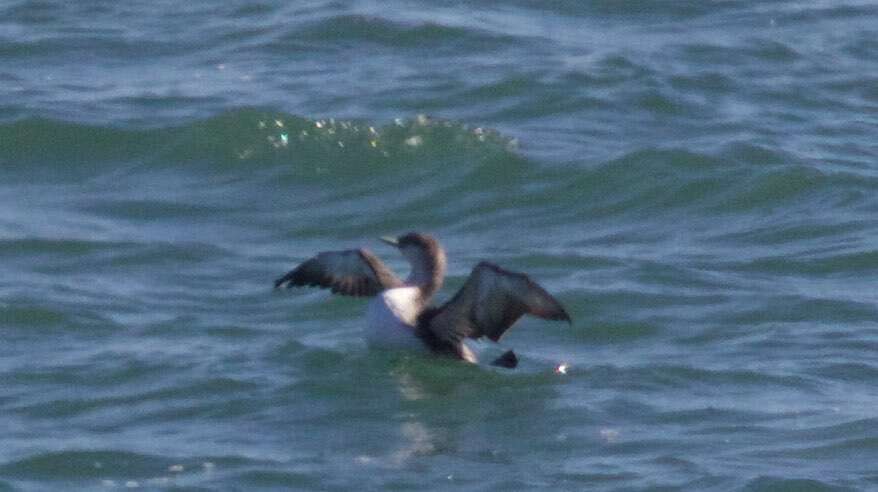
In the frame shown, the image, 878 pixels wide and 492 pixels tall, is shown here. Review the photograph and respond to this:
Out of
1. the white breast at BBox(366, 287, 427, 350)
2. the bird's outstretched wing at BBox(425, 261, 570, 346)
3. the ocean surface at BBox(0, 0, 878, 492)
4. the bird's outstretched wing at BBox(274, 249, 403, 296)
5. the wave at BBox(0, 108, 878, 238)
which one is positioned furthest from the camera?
the wave at BBox(0, 108, 878, 238)

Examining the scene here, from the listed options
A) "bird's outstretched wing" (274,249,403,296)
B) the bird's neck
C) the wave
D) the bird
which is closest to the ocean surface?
the wave

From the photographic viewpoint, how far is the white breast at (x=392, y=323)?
976 centimetres

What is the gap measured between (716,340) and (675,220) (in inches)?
98.6

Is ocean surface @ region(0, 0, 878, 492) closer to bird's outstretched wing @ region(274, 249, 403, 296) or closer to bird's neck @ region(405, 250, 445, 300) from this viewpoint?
bird's outstretched wing @ region(274, 249, 403, 296)

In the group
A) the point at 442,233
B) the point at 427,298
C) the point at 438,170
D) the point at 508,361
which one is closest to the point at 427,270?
the point at 427,298

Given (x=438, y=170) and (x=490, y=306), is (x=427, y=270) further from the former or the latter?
(x=438, y=170)

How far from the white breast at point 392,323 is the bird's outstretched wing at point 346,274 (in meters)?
0.40

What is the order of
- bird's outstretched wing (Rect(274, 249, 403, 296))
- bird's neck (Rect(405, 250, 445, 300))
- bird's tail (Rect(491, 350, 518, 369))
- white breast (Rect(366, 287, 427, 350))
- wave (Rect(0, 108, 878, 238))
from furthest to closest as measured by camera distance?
wave (Rect(0, 108, 878, 238)) → bird's outstretched wing (Rect(274, 249, 403, 296)) → bird's neck (Rect(405, 250, 445, 300)) → white breast (Rect(366, 287, 427, 350)) → bird's tail (Rect(491, 350, 518, 369))

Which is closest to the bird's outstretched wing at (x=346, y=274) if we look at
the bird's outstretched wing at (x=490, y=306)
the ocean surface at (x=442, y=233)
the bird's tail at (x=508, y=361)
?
the ocean surface at (x=442, y=233)

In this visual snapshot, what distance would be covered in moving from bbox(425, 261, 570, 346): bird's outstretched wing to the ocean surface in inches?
7.7

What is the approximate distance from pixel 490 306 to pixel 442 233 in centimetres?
302

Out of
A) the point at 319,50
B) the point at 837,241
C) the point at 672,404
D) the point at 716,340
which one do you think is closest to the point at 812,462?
the point at 672,404

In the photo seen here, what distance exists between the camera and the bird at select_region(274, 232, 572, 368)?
9.35m

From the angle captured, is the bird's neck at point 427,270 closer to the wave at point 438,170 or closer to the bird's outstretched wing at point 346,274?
the bird's outstretched wing at point 346,274
